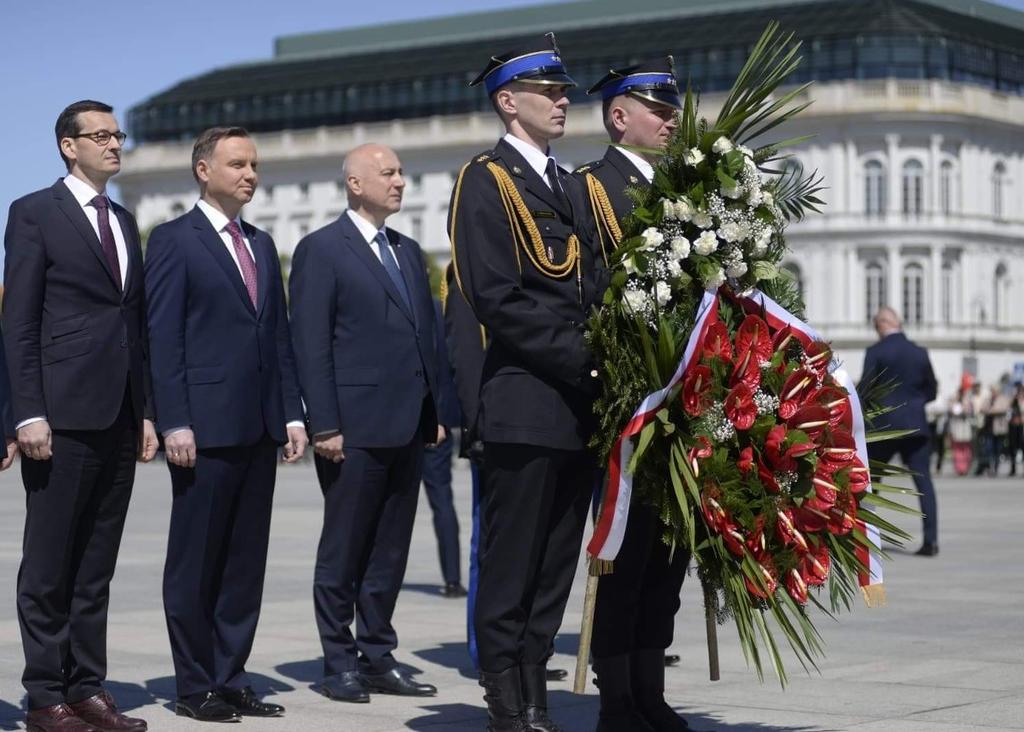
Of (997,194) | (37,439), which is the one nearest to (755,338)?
(37,439)

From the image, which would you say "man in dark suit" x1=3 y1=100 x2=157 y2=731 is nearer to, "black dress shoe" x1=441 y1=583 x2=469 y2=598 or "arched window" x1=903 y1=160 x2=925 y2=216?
"black dress shoe" x1=441 y1=583 x2=469 y2=598

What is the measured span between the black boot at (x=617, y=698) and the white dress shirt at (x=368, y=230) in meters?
2.39

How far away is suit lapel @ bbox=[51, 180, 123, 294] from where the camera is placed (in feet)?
24.9

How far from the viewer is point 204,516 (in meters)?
8.04

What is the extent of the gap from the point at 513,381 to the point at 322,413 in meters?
1.92

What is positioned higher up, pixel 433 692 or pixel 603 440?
pixel 603 440

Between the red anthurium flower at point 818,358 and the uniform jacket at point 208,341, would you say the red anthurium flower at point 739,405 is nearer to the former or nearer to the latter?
the red anthurium flower at point 818,358

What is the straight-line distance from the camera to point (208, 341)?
8.06 meters

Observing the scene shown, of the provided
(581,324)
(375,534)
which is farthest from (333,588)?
(581,324)

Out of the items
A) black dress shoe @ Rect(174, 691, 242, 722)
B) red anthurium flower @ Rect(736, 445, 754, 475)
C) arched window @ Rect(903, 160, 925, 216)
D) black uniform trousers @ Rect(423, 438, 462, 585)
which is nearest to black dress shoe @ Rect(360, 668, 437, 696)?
black dress shoe @ Rect(174, 691, 242, 722)

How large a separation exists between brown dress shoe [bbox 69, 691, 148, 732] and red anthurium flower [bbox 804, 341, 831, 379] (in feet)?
8.59

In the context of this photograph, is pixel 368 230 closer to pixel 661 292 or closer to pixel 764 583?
pixel 661 292

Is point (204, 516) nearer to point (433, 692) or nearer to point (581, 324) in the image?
point (433, 692)

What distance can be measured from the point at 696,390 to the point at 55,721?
8.35ft
